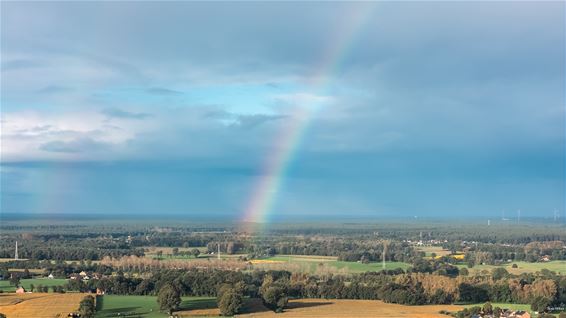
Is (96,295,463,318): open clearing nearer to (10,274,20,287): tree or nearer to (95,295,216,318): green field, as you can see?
(95,295,216,318): green field

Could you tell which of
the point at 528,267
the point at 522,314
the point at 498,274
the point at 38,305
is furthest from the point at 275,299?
the point at 528,267

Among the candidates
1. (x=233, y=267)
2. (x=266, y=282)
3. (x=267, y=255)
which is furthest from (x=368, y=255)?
(x=266, y=282)

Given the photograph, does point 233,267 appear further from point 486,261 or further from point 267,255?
point 486,261

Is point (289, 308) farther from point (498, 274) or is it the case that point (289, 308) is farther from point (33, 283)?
point (498, 274)

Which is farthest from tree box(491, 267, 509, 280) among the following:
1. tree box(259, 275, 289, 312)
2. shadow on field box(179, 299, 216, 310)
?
shadow on field box(179, 299, 216, 310)

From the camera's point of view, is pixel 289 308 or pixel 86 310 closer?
pixel 86 310
